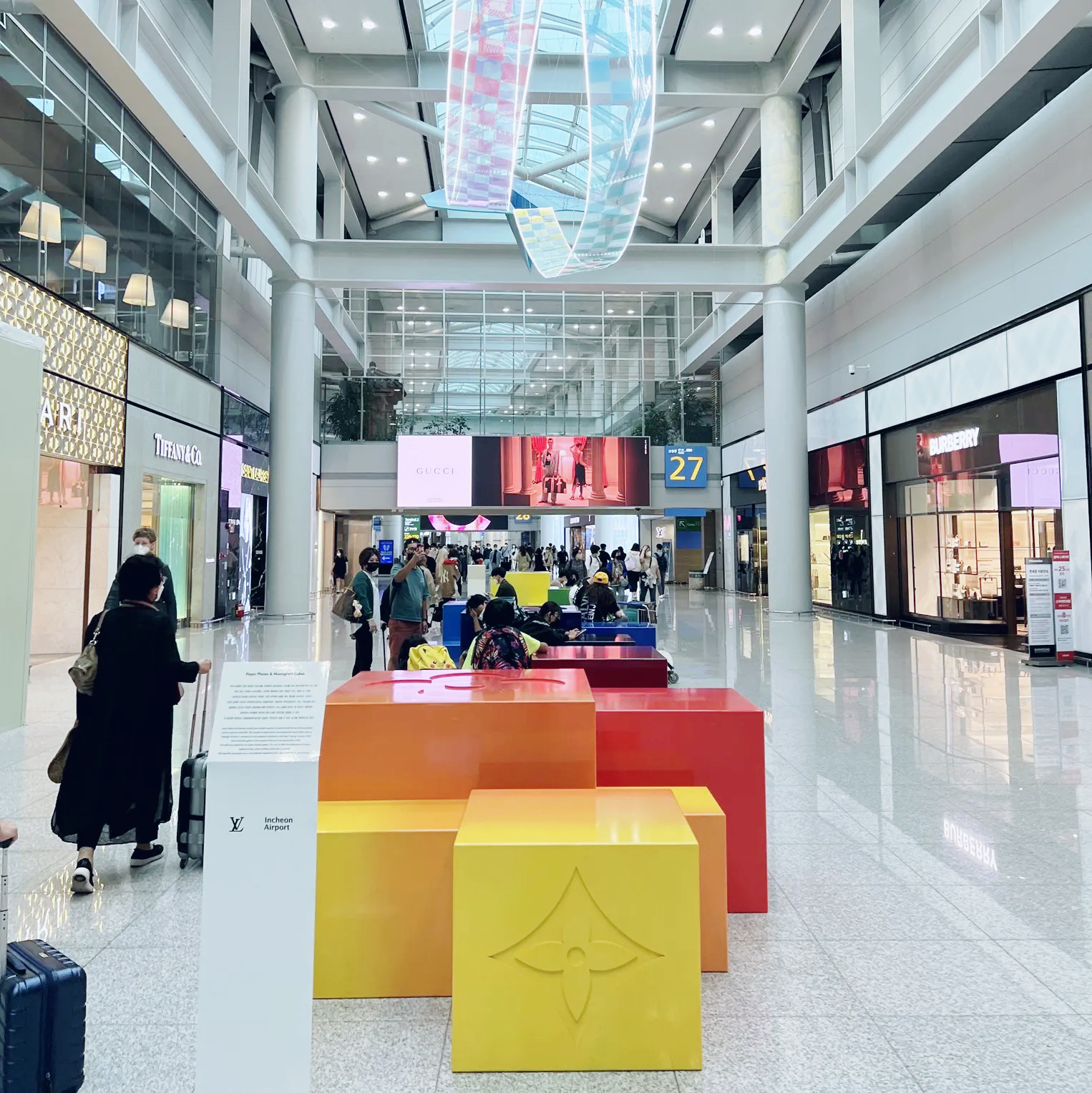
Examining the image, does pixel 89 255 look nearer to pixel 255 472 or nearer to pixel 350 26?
pixel 350 26

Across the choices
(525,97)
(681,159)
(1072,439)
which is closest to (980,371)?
(1072,439)

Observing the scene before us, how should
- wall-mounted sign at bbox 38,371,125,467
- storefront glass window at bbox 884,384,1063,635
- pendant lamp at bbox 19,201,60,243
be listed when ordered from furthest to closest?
storefront glass window at bbox 884,384,1063,635
wall-mounted sign at bbox 38,371,125,467
pendant lamp at bbox 19,201,60,243

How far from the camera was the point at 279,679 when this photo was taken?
228cm

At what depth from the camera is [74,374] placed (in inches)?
485

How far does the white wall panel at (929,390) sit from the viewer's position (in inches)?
616

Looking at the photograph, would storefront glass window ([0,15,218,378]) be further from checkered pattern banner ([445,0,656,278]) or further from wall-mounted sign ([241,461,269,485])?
checkered pattern banner ([445,0,656,278])

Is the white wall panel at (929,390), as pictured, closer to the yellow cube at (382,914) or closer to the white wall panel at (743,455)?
the white wall panel at (743,455)

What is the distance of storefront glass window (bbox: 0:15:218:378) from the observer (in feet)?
35.9

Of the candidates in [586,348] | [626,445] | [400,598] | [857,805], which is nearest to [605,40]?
[400,598]

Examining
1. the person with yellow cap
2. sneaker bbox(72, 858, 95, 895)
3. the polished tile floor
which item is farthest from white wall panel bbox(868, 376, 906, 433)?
sneaker bbox(72, 858, 95, 895)

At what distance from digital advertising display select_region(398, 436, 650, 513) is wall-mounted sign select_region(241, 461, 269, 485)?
16.8 feet

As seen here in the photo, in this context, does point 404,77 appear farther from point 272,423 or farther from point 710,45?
point 272,423

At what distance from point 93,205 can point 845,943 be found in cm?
1438

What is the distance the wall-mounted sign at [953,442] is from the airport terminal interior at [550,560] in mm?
182
